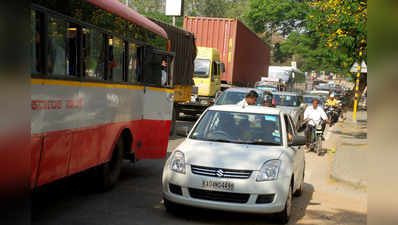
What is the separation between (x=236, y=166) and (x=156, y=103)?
3913mm

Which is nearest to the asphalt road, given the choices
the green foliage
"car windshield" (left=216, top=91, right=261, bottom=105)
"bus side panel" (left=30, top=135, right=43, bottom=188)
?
"bus side panel" (left=30, top=135, right=43, bottom=188)

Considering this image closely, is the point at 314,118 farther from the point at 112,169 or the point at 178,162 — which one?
the point at 178,162

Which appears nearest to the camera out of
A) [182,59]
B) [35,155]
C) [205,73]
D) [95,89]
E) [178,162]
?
[35,155]

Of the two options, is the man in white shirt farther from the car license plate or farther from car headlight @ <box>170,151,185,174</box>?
the car license plate

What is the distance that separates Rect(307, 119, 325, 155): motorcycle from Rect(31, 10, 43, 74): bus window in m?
11.5

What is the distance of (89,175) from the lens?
25.5ft

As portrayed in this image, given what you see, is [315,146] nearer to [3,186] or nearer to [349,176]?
[349,176]

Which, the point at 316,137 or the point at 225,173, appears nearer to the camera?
the point at 225,173

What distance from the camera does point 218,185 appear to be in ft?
20.0

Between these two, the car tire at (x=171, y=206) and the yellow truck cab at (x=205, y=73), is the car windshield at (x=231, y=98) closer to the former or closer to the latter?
the yellow truck cab at (x=205, y=73)

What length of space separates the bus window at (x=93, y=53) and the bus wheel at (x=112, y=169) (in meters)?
1.51

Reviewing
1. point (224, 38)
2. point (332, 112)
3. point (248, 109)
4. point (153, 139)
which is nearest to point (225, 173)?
point (248, 109)

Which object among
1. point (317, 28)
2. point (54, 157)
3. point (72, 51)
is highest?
point (317, 28)

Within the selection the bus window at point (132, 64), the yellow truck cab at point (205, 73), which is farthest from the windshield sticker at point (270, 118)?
the yellow truck cab at point (205, 73)
